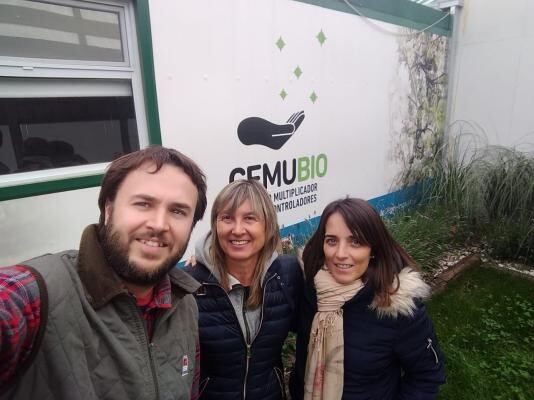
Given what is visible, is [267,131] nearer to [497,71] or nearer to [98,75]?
[98,75]

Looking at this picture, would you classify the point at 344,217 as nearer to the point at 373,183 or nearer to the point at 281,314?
the point at 281,314

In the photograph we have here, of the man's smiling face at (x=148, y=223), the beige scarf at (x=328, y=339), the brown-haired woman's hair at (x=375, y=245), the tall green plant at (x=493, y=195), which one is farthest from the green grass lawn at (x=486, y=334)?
the man's smiling face at (x=148, y=223)

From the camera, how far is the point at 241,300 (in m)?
1.41

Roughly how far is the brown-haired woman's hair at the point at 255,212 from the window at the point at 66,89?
1.23m

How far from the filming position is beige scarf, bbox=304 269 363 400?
142 centimetres

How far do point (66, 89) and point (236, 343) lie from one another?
5.92ft

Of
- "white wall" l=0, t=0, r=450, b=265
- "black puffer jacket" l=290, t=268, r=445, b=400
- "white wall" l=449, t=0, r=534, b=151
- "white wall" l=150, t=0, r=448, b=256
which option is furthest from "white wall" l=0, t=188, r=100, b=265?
"white wall" l=449, t=0, r=534, b=151

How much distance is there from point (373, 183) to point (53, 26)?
394 cm

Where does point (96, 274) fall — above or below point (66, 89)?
below

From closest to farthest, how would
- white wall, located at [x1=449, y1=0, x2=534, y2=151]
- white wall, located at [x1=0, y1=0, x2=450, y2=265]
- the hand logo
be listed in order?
1. white wall, located at [x1=0, y1=0, x2=450, y2=265]
2. the hand logo
3. white wall, located at [x1=449, y1=0, x2=534, y2=151]

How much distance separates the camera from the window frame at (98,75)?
190 cm

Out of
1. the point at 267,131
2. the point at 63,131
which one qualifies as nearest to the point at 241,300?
the point at 63,131

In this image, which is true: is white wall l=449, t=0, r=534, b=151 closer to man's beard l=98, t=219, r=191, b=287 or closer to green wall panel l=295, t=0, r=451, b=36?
green wall panel l=295, t=0, r=451, b=36

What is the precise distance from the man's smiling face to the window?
1.37 metres
